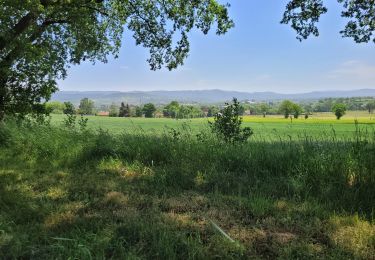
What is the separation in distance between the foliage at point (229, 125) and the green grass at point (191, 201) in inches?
44.9

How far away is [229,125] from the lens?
9906 millimetres

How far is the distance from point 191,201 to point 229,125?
16.0 ft

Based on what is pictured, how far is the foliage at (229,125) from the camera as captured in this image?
9.82 metres

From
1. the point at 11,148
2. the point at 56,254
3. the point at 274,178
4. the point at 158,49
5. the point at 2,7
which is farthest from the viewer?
the point at 158,49

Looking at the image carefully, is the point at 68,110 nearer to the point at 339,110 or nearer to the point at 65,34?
the point at 65,34

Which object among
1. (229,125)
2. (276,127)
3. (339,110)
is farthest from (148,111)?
(229,125)

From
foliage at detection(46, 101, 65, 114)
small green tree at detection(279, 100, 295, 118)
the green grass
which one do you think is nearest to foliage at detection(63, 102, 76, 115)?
foliage at detection(46, 101, 65, 114)

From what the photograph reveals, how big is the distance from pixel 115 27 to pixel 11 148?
9140 mm

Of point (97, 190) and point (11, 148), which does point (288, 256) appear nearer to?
point (97, 190)

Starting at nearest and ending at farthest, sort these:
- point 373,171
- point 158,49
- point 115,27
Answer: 1. point 373,171
2. point 158,49
3. point 115,27

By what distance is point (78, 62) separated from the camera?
17672mm

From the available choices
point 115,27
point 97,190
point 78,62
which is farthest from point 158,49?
point 97,190

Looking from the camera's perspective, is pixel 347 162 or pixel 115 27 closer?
pixel 347 162

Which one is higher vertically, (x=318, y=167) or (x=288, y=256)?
(x=318, y=167)
